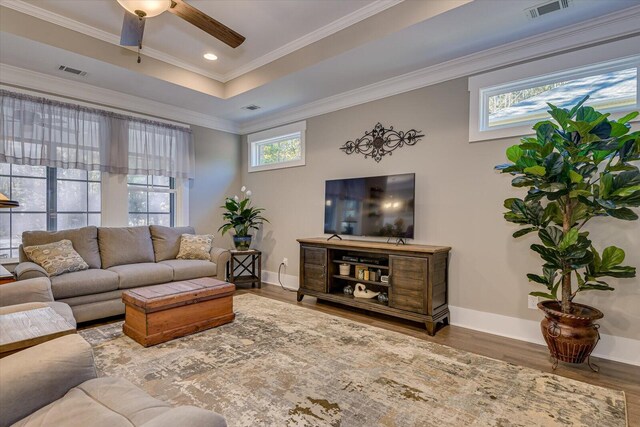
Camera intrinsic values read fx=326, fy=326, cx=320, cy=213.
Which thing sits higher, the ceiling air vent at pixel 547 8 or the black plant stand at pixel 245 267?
the ceiling air vent at pixel 547 8

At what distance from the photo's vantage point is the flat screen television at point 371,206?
3.67m

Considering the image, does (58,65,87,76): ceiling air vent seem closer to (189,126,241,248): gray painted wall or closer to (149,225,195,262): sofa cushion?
(189,126,241,248): gray painted wall

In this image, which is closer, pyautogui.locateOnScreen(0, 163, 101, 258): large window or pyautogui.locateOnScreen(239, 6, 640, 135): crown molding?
pyautogui.locateOnScreen(239, 6, 640, 135): crown molding

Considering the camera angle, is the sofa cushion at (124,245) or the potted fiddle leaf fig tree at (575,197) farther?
the sofa cushion at (124,245)

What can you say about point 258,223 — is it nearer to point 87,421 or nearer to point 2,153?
point 2,153

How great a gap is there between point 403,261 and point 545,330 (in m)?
1.29

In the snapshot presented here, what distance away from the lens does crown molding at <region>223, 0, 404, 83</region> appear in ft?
9.66

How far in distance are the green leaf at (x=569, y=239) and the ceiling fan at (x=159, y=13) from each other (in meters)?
3.00

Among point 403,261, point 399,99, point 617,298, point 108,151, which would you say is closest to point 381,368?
point 403,261

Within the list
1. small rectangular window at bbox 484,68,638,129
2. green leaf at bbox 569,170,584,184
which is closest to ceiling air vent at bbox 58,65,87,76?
small rectangular window at bbox 484,68,638,129

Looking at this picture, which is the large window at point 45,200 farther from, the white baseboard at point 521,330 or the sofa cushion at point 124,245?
the white baseboard at point 521,330

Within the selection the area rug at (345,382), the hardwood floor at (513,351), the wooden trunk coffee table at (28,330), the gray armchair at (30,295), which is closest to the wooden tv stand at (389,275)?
the hardwood floor at (513,351)

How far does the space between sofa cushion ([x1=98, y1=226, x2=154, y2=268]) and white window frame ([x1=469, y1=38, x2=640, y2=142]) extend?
419 centimetres

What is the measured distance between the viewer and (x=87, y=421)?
103 cm
